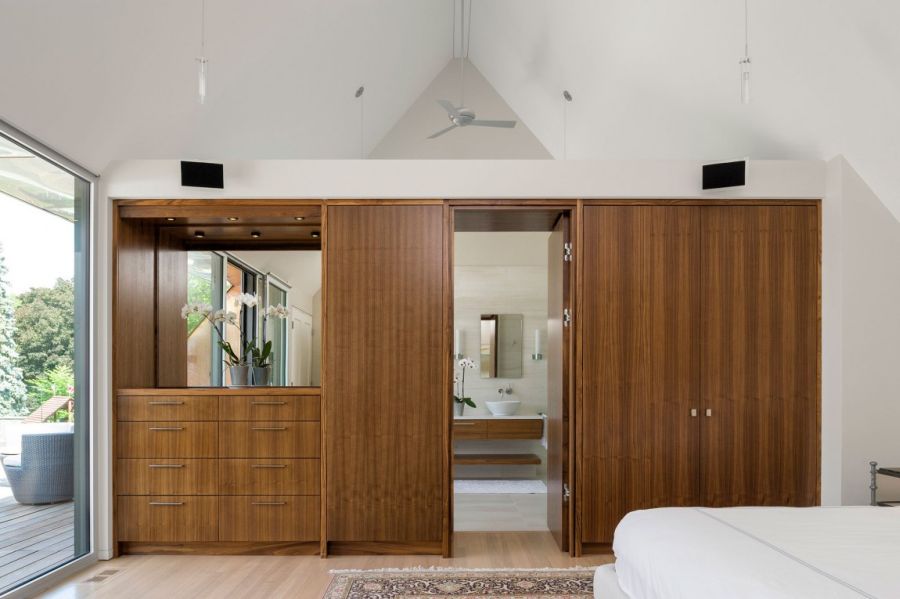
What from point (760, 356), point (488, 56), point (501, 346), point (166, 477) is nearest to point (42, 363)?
point (166, 477)

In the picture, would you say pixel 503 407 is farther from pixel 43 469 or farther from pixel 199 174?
pixel 43 469

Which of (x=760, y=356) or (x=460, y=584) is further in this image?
(x=760, y=356)

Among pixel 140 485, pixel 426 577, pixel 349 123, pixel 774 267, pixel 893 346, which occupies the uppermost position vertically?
pixel 349 123

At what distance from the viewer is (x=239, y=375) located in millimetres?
4520

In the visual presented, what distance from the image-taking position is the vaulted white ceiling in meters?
3.27

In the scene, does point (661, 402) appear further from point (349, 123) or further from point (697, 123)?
point (349, 123)

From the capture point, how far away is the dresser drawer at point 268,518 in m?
4.22

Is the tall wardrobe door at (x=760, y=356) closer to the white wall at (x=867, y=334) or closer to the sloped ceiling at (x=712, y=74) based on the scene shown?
the white wall at (x=867, y=334)

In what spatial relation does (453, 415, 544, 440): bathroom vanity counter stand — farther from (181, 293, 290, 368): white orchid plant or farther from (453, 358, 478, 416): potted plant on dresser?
(181, 293, 290, 368): white orchid plant

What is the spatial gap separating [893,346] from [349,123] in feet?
15.9

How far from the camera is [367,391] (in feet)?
14.0

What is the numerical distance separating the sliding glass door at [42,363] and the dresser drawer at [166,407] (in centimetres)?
22

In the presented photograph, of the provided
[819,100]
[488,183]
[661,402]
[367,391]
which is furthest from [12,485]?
[819,100]

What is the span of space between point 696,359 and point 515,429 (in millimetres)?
3057
